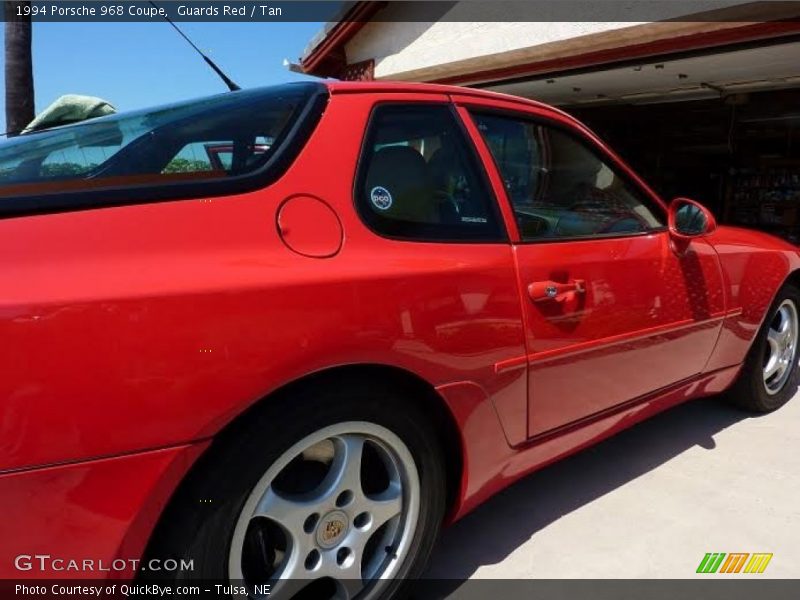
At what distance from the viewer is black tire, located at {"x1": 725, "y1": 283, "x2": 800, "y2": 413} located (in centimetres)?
333

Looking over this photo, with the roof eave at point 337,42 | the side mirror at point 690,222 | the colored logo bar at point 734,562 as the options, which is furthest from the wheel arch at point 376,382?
the roof eave at point 337,42

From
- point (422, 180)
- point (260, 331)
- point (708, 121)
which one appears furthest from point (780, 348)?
point (708, 121)

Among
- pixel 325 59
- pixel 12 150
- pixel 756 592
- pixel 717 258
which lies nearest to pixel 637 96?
pixel 325 59

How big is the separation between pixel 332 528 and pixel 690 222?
Result: 6.42 ft

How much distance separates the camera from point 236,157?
5.68 feet

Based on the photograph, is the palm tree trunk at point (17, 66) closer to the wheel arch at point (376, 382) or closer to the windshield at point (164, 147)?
the windshield at point (164, 147)

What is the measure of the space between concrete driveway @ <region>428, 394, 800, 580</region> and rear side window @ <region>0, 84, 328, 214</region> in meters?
1.52

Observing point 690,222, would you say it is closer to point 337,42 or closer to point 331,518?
point 331,518

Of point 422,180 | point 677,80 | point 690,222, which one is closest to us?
point 422,180

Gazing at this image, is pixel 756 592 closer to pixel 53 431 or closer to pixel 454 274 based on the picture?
pixel 454 274

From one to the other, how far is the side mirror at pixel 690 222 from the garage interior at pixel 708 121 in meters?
3.87

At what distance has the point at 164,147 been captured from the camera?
1.85 m

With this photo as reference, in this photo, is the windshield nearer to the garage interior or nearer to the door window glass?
the door window glass

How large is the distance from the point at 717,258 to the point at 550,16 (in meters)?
4.50
